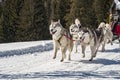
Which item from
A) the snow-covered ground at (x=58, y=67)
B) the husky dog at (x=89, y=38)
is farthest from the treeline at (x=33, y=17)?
the husky dog at (x=89, y=38)

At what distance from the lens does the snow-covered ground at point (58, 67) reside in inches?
352

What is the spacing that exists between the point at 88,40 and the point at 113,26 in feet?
16.7

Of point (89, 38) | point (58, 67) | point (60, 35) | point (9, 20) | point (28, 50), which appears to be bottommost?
point (9, 20)

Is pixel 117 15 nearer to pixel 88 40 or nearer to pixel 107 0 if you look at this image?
pixel 88 40

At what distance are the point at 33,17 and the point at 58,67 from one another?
3791cm

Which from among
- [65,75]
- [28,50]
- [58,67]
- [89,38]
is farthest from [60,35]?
[28,50]

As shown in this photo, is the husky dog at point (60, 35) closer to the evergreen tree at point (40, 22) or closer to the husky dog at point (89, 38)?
the husky dog at point (89, 38)

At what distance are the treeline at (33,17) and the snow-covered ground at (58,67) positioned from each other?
3289 centimetres

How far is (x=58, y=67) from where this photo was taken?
34.1 ft

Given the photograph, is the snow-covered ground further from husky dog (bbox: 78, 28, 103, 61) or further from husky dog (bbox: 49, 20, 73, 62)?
husky dog (bbox: 49, 20, 73, 62)

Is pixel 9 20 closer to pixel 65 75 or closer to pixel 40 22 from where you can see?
pixel 40 22

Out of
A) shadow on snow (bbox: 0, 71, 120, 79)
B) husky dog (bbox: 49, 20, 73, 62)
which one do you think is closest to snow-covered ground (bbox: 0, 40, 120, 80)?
shadow on snow (bbox: 0, 71, 120, 79)

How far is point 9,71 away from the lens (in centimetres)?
985

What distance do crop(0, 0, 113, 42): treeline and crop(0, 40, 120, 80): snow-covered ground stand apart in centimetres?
Answer: 3289
